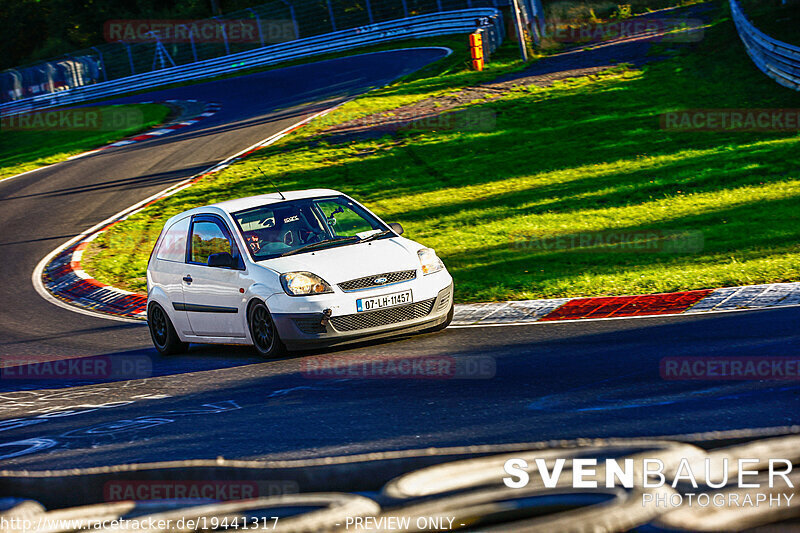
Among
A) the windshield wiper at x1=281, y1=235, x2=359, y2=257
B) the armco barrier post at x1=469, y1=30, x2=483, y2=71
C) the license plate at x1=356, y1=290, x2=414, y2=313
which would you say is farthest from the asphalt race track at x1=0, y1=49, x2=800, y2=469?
the armco barrier post at x1=469, y1=30, x2=483, y2=71

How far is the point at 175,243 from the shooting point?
35.9ft

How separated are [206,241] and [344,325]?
2475 millimetres

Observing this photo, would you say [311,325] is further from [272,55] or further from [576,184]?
[272,55]

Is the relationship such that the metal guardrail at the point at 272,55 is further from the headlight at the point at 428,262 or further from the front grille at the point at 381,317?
the front grille at the point at 381,317

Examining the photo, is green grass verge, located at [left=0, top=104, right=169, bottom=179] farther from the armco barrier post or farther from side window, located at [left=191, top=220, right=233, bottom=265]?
side window, located at [left=191, top=220, right=233, bottom=265]

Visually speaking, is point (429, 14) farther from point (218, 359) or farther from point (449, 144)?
point (218, 359)

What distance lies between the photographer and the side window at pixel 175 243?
1079cm

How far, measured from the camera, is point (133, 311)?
45.5 ft

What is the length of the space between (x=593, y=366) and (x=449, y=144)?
16.2m

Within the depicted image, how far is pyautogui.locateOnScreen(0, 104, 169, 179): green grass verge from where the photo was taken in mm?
29672

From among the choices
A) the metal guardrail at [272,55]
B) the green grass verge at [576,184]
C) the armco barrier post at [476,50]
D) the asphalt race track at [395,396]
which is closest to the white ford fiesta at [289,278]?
the asphalt race track at [395,396]

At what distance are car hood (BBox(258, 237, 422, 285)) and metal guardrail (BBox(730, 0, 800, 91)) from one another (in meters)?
16.6

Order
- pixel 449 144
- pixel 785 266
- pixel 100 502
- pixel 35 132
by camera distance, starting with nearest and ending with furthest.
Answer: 1. pixel 100 502
2. pixel 785 266
3. pixel 449 144
4. pixel 35 132

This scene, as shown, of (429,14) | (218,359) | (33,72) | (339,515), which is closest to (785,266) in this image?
(218,359)
